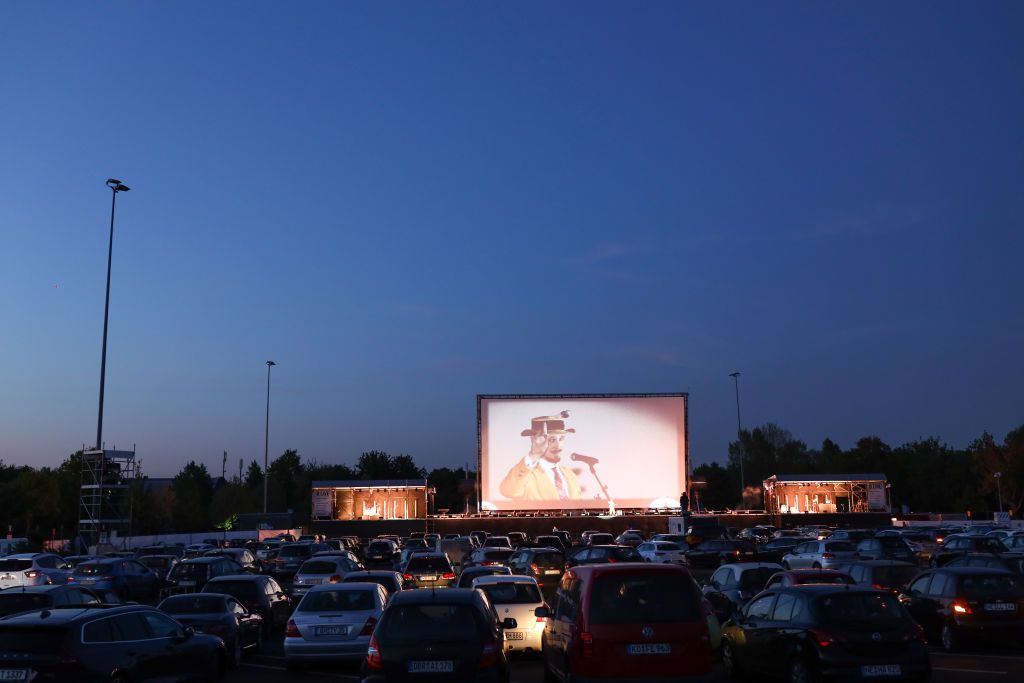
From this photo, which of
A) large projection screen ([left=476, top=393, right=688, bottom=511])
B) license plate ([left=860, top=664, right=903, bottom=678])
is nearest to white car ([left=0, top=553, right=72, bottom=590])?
license plate ([left=860, top=664, right=903, bottom=678])

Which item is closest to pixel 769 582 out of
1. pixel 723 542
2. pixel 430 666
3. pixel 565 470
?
pixel 430 666

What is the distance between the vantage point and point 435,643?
10391 millimetres

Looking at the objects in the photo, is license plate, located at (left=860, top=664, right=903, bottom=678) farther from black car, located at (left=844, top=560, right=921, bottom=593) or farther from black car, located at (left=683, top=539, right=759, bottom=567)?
black car, located at (left=683, top=539, right=759, bottom=567)

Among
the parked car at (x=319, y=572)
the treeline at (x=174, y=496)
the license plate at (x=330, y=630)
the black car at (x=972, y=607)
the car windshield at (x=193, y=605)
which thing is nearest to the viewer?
the license plate at (x=330, y=630)

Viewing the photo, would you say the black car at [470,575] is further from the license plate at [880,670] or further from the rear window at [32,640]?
the rear window at [32,640]

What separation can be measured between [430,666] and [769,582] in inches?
372

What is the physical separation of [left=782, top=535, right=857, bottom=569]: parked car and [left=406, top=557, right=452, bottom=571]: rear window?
1221cm

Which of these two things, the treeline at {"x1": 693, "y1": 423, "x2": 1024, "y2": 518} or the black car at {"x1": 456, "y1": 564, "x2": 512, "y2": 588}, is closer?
the black car at {"x1": 456, "y1": 564, "x2": 512, "y2": 588}

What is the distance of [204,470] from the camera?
481 ft

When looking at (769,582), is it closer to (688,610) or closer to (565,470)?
(688,610)

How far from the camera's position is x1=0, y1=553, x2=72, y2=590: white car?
3003 centimetres

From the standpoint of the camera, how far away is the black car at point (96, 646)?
10.3 metres

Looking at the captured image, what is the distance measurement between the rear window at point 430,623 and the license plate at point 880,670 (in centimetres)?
477

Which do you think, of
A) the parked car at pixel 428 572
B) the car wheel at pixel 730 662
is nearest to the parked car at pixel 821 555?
the parked car at pixel 428 572
